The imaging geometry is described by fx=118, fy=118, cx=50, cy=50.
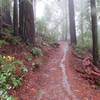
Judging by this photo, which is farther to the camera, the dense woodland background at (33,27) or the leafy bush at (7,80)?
the dense woodland background at (33,27)

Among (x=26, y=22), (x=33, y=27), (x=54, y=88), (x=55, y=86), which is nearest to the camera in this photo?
(x=54, y=88)

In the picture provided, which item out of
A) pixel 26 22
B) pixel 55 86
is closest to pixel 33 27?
pixel 26 22

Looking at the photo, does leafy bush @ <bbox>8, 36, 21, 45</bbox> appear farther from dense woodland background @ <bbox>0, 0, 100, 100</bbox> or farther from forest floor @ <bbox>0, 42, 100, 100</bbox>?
forest floor @ <bbox>0, 42, 100, 100</bbox>

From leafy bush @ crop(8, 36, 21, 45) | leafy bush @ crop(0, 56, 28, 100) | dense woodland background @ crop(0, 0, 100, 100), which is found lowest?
leafy bush @ crop(0, 56, 28, 100)

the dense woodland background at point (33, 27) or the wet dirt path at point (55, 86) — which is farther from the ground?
the dense woodland background at point (33, 27)

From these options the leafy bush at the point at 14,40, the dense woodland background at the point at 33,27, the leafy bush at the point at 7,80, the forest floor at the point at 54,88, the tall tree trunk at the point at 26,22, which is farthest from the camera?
the tall tree trunk at the point at 26,22

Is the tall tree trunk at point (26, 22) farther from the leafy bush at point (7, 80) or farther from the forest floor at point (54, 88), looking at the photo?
the leafy bush at point (7, 80)

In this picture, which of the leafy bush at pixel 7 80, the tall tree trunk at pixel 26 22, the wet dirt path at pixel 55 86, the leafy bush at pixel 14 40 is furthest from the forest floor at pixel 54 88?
the tall tree trunk at pixel 26 22

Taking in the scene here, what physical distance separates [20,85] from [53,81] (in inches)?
60.0

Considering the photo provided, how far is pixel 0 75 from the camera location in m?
3.84

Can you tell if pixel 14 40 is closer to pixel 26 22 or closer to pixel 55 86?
pixel 26 22

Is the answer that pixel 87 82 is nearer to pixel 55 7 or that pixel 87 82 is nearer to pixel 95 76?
pixel 95 76

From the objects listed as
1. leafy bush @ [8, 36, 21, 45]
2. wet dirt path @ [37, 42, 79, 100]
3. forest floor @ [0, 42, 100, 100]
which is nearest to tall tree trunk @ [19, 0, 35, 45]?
leafy bush @ [8, 36, 21, 45]

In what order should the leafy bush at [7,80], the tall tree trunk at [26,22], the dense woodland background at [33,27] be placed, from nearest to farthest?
1. the leafy bush at [7,80]
2. the dense woodland background at [33,27]
3. the tall tree trunk at [26,22]
